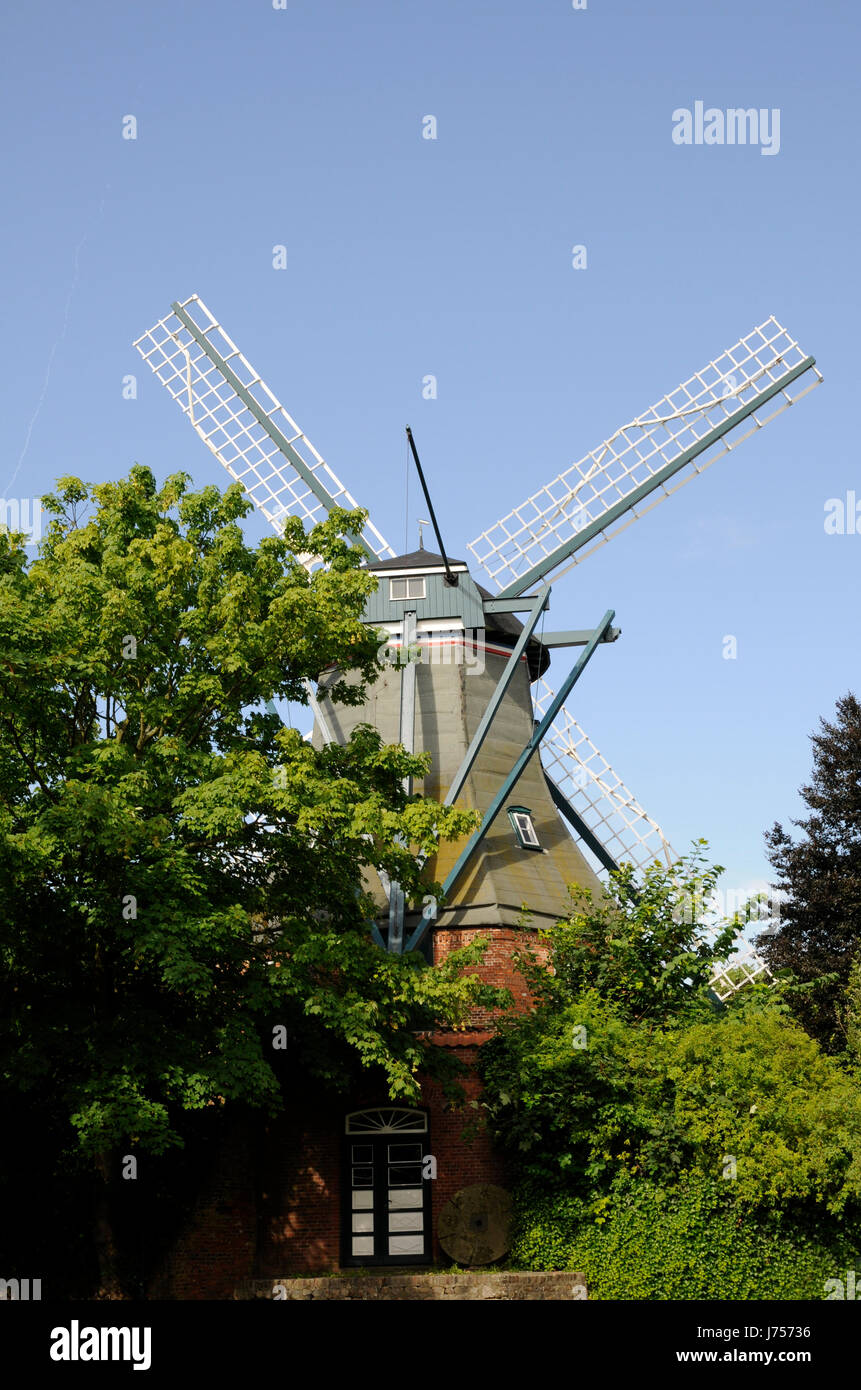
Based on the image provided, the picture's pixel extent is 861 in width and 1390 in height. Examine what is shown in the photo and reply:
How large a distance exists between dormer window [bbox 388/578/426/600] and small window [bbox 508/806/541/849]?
4.50 meters

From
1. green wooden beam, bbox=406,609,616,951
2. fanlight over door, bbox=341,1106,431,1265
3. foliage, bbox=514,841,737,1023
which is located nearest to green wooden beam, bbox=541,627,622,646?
green wooden beam, bbox=406,609,616,951

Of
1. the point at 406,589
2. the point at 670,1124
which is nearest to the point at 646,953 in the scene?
the point at 670,1124

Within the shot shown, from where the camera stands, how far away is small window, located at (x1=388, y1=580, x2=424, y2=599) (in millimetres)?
27750

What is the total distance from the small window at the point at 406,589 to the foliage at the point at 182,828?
614 cm

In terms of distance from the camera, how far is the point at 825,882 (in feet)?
106

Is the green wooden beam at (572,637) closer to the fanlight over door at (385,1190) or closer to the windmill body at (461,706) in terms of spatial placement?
the windmill body at (461,706)

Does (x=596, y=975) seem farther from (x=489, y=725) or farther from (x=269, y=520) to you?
(x=269, y=520)

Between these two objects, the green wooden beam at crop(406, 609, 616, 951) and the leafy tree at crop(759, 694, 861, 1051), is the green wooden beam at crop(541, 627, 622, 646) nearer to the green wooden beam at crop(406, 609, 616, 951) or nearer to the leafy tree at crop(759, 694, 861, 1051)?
the green wooden beam at crop(406, 609, 616, 951)

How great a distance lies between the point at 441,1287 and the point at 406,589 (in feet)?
42.3

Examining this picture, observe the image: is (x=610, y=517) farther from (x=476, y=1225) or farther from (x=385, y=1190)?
(x=476, y=1225)

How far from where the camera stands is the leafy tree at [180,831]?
17.8 m

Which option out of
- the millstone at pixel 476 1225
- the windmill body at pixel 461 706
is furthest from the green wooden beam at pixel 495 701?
the millstone at pixel 476 1225
